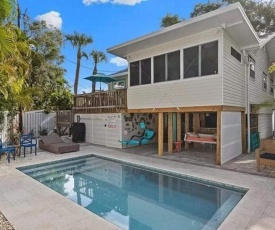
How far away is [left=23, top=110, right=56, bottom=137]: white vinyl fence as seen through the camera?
18.1 metres

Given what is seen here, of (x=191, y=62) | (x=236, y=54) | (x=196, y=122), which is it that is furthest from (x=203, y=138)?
(x=236, y=54)

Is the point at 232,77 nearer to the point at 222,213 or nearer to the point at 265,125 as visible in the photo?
the point at 222,213

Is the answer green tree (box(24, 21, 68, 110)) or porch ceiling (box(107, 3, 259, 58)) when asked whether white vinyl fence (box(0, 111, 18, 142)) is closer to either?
green tree (box(24, 21, 68, 110))

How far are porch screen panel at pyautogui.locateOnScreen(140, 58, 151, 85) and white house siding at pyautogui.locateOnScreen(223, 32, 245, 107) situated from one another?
371 cm

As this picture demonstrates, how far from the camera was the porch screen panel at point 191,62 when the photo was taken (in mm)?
9043

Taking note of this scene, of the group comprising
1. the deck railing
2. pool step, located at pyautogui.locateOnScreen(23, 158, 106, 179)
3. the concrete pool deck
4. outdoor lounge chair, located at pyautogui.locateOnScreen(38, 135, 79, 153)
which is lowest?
pool step, located at pyautogui.locateOnScreen(23, 158, 106, 179)

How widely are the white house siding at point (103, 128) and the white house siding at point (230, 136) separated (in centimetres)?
615

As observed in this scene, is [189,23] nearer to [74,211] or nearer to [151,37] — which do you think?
[151,37]

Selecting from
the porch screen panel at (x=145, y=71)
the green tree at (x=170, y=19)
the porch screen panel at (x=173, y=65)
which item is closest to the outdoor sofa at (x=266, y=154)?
the porch screen panel at (x=173, y=65)

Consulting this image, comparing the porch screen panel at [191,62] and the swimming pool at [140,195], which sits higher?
the porch screen panel at [191,62]

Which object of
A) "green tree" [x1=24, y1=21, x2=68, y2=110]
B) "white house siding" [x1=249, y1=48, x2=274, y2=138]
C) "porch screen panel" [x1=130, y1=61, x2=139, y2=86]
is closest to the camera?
"porch screen panel" [x1=130, y1=61, x2=139, y2=86]

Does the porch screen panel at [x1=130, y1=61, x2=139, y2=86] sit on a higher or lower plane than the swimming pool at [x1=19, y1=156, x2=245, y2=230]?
higher

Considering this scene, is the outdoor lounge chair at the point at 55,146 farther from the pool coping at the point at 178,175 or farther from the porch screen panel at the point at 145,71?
the porch screen panel at the point at 145,71

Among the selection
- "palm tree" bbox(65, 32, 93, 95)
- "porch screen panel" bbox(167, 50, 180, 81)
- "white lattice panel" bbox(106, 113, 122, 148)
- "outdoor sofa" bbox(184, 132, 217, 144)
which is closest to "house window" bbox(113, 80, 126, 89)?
"white lattice panel" bbox(106, 113, 122, 148)
